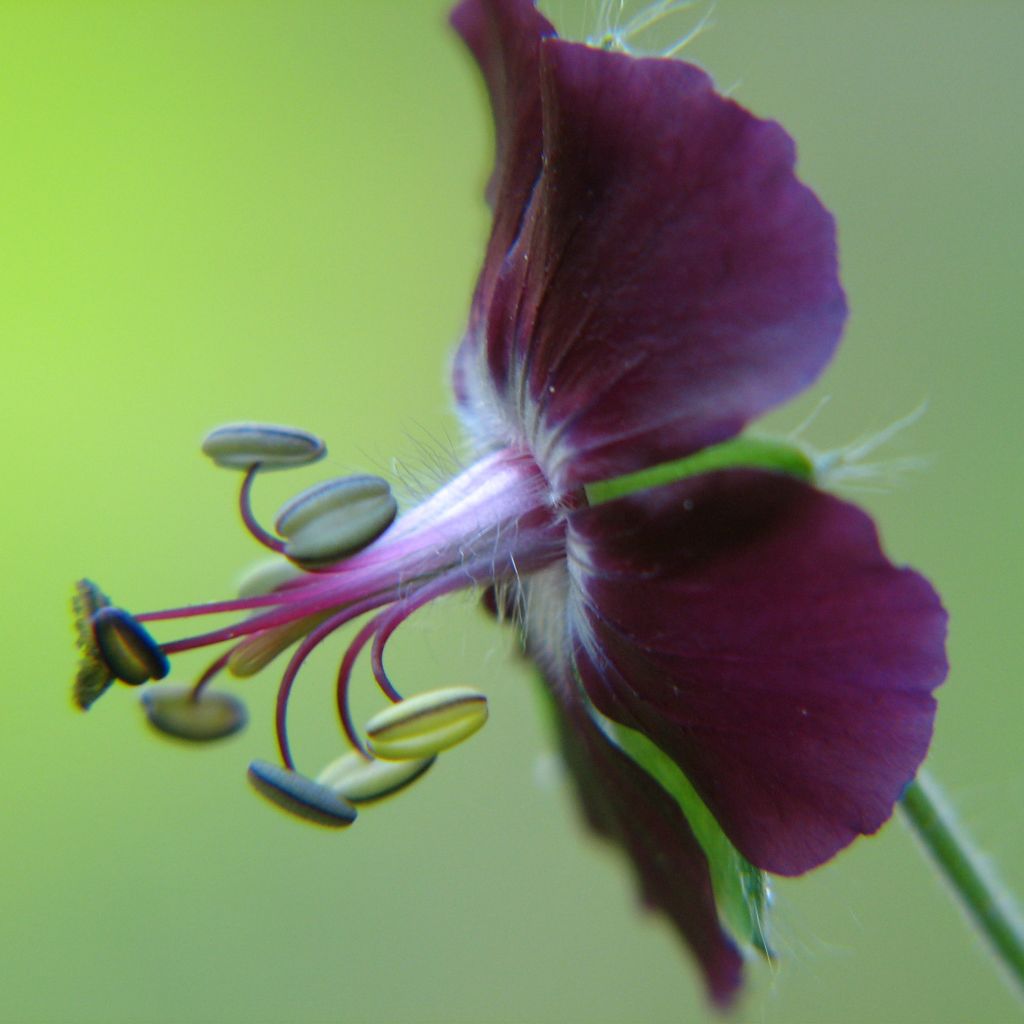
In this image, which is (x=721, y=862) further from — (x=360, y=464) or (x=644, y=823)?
(x=360, y=464)

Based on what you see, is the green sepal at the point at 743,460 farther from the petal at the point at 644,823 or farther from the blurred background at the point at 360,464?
the blurred background at the point at 360,464

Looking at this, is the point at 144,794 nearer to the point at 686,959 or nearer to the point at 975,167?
the point at 686,959

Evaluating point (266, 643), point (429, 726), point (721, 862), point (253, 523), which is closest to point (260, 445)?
point (253, 523)

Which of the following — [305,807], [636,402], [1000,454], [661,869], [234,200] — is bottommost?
[1000,454]

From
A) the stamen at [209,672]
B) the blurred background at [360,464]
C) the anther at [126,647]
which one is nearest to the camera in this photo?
the anther at [126,647]

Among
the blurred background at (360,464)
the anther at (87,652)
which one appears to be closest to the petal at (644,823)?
the anther at (87,652)

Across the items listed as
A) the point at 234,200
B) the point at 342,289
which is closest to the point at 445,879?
the point at 342,289
